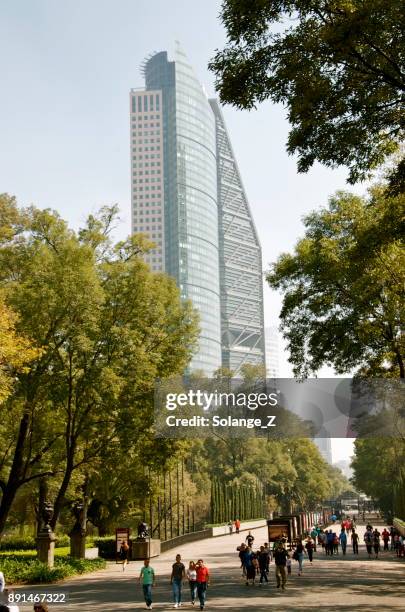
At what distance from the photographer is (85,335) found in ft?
91.7

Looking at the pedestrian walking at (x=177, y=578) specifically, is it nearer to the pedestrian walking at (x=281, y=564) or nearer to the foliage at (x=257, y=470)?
the pedestrian walking at (x=281, y=564)

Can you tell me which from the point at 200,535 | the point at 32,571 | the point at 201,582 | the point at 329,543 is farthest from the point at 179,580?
the point at 200,535

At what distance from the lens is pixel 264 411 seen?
4662cm

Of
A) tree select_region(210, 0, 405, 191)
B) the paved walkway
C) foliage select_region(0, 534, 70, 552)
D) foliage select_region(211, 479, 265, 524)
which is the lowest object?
the paved walkway

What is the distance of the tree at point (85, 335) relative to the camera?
27250 millimetres

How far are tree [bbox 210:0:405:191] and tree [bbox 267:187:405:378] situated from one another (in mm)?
10439

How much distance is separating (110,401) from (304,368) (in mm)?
8341

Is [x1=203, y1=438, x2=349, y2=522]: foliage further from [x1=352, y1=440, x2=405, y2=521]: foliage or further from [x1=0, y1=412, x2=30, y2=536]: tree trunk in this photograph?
[x1=0, y1=412, x2=30, y2=536]: tree trunk

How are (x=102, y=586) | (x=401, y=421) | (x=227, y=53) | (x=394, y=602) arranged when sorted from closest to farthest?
(x=227, y=53) → (x=394, y=602) → (x=102, y=586) → (x=401, y=421)

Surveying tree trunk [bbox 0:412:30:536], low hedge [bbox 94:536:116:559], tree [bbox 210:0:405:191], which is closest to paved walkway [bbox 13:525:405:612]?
tree trunk [bbox 0:412:30:536]

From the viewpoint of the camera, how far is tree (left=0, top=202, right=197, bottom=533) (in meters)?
27.2

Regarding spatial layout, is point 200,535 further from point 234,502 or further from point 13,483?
point 13,483

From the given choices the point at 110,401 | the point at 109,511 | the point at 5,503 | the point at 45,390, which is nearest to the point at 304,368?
the point at 110,401

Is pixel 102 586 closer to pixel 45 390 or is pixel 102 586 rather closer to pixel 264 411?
pixel 45 390
